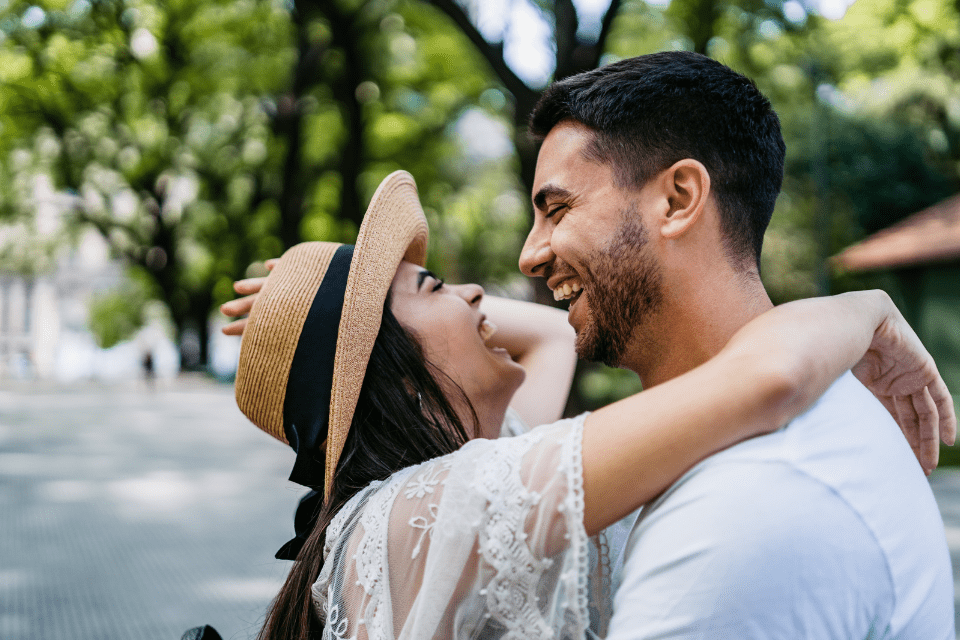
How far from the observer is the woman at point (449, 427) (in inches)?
51.1

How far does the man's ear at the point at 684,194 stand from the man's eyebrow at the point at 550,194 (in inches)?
8.6

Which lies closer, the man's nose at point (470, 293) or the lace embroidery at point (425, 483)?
the lace embroidery at point (425, 483)

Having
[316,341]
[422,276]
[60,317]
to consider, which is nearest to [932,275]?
[422,276]

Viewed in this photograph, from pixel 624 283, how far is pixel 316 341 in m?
0.77

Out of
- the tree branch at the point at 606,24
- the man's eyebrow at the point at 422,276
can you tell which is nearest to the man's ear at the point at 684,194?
the man's eyebrow at the point at 422,276

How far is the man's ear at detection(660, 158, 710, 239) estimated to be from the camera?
1715 mm

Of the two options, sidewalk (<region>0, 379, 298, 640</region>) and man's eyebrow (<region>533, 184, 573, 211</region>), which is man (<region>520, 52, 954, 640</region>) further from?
sidewalk (<region>0, 379, 298, 640</region>)

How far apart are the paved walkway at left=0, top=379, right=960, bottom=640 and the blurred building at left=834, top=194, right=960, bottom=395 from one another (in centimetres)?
927

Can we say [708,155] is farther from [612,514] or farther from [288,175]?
[288,175]

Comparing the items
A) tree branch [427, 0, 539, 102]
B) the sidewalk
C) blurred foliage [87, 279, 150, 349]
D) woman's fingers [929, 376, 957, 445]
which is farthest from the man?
blurred foliage [87, 279, 150, 349]

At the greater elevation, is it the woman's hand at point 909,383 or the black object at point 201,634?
the woman's hand at point 909,383

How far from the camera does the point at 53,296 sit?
58.7 meters

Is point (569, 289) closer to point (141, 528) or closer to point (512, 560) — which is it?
point (512, 560)

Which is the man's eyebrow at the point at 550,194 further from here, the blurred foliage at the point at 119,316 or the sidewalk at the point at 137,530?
the blurred foliage at the point at 119,316
